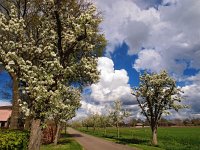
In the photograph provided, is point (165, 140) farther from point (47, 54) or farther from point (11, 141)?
point (47, 54)

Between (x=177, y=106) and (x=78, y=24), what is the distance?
95.5 feet

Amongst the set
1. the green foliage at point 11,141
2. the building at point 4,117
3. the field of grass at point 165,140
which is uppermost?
the building at point 4,117

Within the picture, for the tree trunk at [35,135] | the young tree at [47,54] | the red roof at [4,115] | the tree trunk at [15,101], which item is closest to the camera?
the young tree at [47,54]

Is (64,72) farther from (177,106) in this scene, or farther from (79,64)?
(177,106)

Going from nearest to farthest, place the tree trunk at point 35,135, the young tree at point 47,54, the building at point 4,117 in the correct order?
1. the young tree at point 47,54
2. the tree trunk at point 35,135
3. the building at point 4,117

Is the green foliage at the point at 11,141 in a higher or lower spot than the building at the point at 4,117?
lower

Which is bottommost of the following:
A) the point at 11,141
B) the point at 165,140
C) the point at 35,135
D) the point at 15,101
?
the point at 11,141

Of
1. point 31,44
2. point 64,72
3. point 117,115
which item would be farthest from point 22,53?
point 117,115

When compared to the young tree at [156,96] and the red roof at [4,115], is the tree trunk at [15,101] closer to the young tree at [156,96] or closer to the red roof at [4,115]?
the young tree at [156,96]

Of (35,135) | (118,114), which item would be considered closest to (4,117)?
(118,114)

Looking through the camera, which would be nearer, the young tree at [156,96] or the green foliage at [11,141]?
the green foliage at [11,141]

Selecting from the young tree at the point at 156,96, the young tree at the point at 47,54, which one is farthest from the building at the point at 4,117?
the young tree at the point at 47,54

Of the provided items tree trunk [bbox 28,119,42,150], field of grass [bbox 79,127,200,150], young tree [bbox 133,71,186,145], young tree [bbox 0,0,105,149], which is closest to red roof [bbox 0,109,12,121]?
field of grass [bbox 79,127,200,150]

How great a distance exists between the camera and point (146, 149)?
35.3 meters
